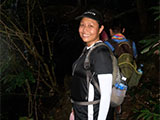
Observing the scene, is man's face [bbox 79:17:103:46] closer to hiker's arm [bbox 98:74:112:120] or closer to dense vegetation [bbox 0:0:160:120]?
hiker's arm [bbox 98:74:112:120]

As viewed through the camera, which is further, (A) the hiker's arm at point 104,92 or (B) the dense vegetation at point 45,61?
(B) the dense vegetation at point 45,61

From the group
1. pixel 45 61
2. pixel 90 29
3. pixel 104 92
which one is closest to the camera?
pixel 104 92

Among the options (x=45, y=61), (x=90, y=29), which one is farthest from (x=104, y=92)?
(x=45, y=61)

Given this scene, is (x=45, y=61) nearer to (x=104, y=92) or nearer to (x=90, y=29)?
(x=90, y=29)

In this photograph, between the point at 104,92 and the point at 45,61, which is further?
the point at 45,61

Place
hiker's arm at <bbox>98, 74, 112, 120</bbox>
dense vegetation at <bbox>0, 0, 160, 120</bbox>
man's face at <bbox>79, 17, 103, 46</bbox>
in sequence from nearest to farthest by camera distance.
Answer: hiker's arm at <bbox>98, 74, 112, 120</bbox>, man's face at <bbox>79, 17, 103, 46</bbox>, dense vegetation at <bbox>0, 0, 160, 120</bbox>

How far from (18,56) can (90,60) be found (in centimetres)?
305

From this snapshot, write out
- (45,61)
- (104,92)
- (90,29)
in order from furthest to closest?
(45,61) < (90,29) < (104,92)

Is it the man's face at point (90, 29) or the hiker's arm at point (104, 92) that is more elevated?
the man's face at point (90, 29)

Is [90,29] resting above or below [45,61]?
above

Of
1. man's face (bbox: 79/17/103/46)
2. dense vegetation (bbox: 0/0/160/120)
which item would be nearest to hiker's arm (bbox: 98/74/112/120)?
man's face (bbox: 79/17/103/46)

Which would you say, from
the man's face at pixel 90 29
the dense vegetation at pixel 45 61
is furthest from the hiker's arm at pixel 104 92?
the dense vegetation at pixel 45 61

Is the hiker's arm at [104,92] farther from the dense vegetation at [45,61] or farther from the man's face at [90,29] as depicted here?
the dense vegetation at [45,61]

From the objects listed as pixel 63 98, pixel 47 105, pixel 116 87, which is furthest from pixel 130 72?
pixel 47 105
